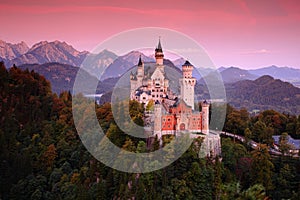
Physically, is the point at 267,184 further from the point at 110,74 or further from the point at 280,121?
the point at 110,74

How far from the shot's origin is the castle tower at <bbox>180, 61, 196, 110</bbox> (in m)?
26.5

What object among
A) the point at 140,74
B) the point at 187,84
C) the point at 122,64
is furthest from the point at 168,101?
the point at 122,64

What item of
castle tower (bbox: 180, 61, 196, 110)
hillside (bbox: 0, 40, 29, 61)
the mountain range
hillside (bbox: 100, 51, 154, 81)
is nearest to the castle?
castle tower (bbox: 180, 61, 196, 110)

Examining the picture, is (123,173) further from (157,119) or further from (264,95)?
(264,95)

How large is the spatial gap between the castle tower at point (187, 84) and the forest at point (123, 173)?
→ 132 inches

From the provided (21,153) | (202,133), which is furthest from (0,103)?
(202,133)

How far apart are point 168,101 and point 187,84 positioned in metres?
1.89

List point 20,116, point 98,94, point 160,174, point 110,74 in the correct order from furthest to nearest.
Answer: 1. point 98,94
2. point 110,74
3. point 20,116
4. point 160,174

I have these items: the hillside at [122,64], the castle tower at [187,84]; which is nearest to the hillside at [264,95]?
the hillside at [122,64]

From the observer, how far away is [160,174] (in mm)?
21484

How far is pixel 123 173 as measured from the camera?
21.8 metres

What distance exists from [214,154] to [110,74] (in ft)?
58.9

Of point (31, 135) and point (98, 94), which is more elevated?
point (98, 94)

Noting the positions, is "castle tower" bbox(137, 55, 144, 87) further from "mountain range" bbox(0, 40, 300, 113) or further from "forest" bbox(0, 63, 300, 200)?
"mountain range" bbox(0, 40, 300, 113)
